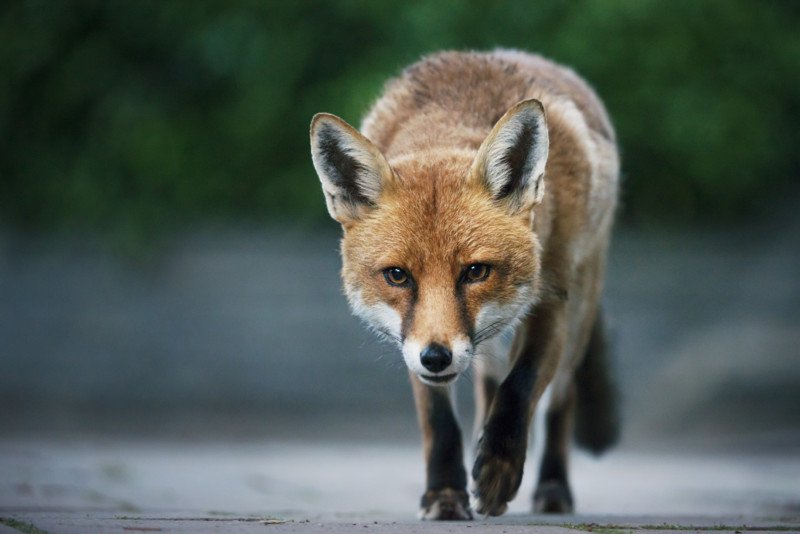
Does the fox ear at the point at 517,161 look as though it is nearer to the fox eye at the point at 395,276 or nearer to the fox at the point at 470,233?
the fox at the point at 470,233

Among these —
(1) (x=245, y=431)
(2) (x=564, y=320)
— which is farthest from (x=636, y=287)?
(2) (x=564, y=320)

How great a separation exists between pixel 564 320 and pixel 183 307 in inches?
266

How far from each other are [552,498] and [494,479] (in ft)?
4.63

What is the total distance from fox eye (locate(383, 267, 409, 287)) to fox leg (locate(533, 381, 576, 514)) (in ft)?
5.95

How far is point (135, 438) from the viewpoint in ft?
32.8

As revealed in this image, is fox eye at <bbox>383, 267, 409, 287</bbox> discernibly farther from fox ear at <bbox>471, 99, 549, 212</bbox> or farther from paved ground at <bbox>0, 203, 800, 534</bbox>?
paved ground at <bbox>0, 203, 800, 534</bbox>

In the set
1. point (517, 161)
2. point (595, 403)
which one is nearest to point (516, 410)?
point (517, 161)

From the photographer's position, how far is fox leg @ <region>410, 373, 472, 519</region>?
178 inches

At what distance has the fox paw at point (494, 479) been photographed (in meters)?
4.02

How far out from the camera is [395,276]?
403cm

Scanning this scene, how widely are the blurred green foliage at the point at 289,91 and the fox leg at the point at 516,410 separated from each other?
508cm

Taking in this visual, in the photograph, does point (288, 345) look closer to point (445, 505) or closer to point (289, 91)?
point (289, 91)

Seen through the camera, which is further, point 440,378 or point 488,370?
point 488,370

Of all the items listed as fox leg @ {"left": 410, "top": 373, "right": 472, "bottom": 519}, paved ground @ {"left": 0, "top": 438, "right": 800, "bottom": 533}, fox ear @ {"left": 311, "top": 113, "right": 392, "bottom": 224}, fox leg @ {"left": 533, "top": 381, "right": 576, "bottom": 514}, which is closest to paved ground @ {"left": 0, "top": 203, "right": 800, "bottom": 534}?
paved ground @ {"left": 0, "top": 438, "right": 800, "bottom": 533}
